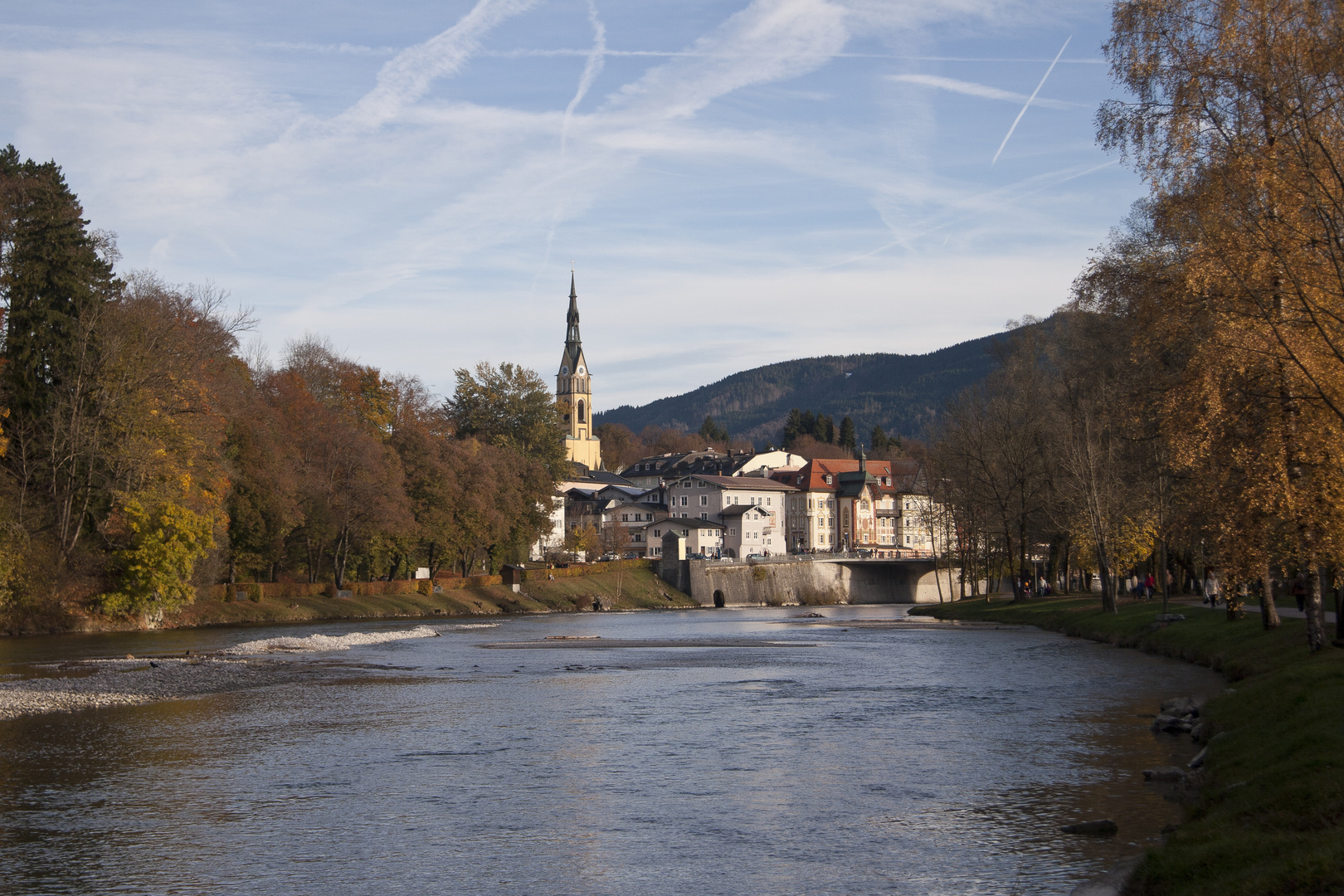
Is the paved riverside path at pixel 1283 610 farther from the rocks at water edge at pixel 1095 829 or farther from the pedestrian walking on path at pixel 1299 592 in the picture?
the rocks at water edge at pixel 1095 829

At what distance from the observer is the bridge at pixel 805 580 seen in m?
122

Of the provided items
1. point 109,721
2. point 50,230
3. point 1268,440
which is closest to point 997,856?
point 1268,440

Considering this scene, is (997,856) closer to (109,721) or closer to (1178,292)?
(1178,292)

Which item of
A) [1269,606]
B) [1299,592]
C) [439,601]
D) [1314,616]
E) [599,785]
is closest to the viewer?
[599,785]

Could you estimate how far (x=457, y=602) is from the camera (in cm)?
9062

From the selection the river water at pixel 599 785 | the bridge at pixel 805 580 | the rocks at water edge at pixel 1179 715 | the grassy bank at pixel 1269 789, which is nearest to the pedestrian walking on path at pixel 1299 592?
the river water at pixel 599 785

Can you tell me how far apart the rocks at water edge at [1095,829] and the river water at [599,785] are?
19cm

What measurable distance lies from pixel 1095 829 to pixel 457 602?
257 ft

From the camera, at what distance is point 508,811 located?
17859 millimetres

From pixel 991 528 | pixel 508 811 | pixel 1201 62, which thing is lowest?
pixel 508 811

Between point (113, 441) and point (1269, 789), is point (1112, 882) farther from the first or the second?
point (113, 441)

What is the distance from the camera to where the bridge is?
122500 millimetres

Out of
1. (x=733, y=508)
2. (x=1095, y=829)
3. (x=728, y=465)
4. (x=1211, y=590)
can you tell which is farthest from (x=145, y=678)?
(x=728, y=465)

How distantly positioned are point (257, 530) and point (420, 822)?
56.9 meters
